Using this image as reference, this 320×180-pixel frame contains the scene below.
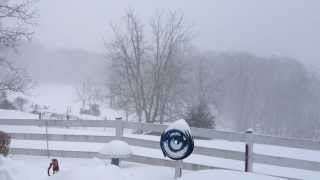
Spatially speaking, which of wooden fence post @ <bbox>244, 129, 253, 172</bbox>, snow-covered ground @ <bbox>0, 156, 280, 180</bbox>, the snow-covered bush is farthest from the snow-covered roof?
wooden fence post @ <bbox>244, 129, 253, 172</bbox>

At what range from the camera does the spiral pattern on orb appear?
691 cm

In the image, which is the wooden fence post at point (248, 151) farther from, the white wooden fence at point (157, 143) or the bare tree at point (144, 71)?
the bare tree at point (144, 71)

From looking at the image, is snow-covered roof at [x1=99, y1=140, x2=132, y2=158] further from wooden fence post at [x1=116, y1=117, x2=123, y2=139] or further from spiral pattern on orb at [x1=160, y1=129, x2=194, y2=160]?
spiral pattern on orb at [x1=160, y1=129, x2=194, y2=160]

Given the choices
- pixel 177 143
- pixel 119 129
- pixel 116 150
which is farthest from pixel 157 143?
pixel 177 143

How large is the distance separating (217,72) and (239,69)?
5.44 m

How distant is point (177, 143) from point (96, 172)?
2.60 metres

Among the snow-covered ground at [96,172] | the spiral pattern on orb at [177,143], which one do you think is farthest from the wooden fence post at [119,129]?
the spiral pattern on orb at [177,143]

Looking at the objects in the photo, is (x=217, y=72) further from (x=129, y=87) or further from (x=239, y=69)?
(x=129, y=87)

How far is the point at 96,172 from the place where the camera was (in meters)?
4.59

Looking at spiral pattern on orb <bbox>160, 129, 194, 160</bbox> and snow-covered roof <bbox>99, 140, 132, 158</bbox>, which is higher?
spiral pattern on orb <bbox>160, 129, 194, 160</bbox>

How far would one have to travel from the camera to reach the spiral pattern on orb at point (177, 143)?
Result: 6.91m

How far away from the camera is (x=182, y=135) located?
6.97 metres

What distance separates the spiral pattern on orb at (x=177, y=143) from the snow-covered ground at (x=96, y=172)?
40 centimetres

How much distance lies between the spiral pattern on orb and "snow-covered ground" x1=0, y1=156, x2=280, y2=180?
405mm
